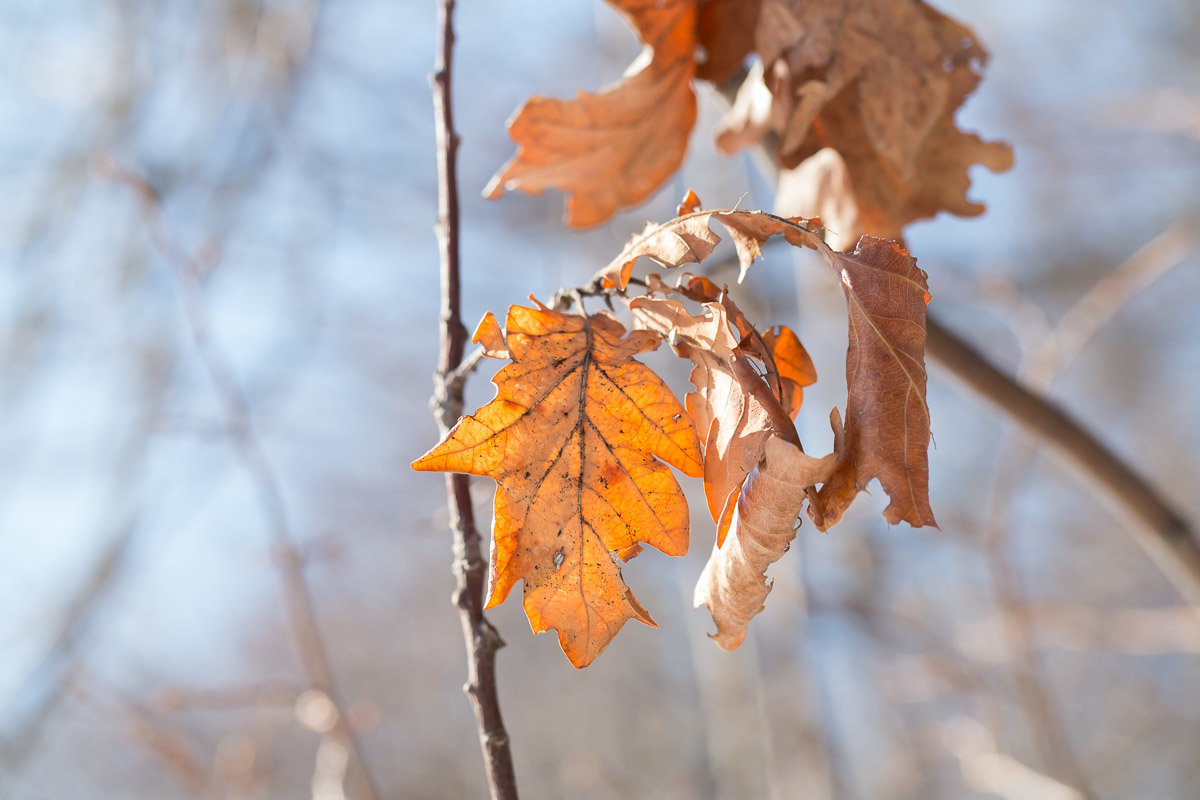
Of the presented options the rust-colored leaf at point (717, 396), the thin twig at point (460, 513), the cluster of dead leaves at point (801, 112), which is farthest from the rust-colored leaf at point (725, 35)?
the rust-colored leaf at point (717, 396)

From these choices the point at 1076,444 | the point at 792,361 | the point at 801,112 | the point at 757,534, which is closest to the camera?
the point at 757,534

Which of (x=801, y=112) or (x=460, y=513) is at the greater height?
(x=801, y=112)

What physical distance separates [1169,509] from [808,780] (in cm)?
188

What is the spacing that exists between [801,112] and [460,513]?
0.38 meters

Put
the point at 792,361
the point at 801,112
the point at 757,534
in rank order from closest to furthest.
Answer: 1. the point at 757,534
2. the point at 792,361
3. the point at 801,112

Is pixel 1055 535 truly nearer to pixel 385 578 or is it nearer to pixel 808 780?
pixel 808 780

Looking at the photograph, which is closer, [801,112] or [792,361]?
[792,361]

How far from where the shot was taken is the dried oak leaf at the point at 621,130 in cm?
56

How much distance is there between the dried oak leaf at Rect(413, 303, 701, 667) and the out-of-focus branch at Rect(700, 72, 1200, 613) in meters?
0.37

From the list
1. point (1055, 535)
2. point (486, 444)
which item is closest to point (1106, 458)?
point (486, 444)

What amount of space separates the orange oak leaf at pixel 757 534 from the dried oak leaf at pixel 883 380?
17 mm

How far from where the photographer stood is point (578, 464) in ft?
1.27

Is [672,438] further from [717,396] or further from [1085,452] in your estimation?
[1085,452]

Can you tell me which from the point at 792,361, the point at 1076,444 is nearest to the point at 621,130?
the point at 792,361
